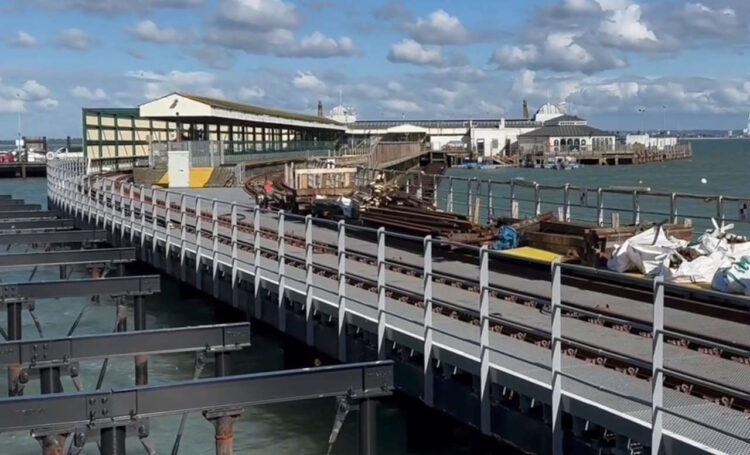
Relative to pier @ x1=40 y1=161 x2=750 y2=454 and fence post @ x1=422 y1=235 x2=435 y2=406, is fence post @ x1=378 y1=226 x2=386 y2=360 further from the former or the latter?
fence post @ x1=422 y1=235 x2=435 y2=406

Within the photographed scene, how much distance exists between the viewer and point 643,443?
7855mm

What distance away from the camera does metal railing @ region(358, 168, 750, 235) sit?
18.7 meters

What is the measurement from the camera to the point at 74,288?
618 inches

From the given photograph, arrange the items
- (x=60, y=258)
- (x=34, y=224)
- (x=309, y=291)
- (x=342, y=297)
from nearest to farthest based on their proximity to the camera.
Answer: (x=342, y=297) < (x=309, y=291) < (x=60, y=258) < (x=34, y=224)

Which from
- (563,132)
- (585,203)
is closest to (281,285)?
(585,203)

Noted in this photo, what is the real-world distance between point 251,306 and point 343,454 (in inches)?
179

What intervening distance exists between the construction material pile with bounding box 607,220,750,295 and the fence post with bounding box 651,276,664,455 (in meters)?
5.29

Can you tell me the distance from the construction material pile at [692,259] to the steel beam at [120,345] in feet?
18.6

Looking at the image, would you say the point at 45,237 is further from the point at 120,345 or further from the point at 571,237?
the point at 120,345

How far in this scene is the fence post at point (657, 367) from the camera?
7289 mm

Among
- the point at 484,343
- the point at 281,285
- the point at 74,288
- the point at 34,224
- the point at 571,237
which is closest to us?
the point at 484,343

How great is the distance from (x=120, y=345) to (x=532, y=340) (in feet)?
14.9

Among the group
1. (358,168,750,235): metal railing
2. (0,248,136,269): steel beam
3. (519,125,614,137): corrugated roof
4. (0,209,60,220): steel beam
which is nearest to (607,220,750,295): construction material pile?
(358,168,750,235): metal railing

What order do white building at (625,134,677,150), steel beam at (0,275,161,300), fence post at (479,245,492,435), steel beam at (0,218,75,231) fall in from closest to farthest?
1. fence post at (479,245,492,435)
2. steel beam at (0,275,161,300)
3. steel beam at (0,218,75,231)
4. white building at (625,134,677,150)
